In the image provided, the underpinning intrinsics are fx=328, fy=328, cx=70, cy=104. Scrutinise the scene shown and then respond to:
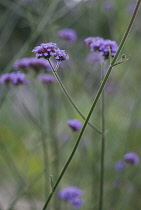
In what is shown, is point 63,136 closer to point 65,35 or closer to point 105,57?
point 65,35

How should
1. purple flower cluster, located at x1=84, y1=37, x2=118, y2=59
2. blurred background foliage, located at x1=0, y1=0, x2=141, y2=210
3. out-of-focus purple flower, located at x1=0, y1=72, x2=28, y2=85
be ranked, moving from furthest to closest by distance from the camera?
blurred background foliage, located at x1=0, y1=0, x2=141, y2=210 → out-of-focus purple flower, located at x1=0, y1=72, x2=28, y2=85 → purple flower cluster, located at x1=84, y1=37, x2=118, y2=59

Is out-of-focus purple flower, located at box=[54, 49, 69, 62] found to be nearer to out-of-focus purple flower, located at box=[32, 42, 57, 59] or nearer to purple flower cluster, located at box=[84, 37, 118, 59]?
out-of-focus purple flower, located at box=[32, 42, 57, 59]

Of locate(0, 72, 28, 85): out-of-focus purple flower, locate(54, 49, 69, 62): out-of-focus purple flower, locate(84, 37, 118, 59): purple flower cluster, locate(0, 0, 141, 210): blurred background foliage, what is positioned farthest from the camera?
locate(0, 0, 141, 210): blurred background foliage

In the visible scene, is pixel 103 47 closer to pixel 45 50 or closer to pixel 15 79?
pixel 45 50

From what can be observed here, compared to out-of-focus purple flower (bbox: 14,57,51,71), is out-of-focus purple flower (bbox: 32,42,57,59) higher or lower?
lower

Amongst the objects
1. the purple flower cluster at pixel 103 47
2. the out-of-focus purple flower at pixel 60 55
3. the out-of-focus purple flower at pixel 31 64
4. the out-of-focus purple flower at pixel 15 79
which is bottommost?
the out-of-focus purple flower at pixel 60 55

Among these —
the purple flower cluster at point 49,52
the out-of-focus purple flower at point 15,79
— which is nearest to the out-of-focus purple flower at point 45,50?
the purple flower cluster at point 49,52

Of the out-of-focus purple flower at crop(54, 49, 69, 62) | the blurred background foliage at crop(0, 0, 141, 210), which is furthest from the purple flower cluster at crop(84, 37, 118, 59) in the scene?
the blurred background foliage at crop(0, 0, 141, 210)

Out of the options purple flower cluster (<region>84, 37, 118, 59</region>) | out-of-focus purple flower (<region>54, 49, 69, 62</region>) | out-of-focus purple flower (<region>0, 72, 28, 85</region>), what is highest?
out-of-focus purple flower (<region>0, 72, 28, 85</region>)

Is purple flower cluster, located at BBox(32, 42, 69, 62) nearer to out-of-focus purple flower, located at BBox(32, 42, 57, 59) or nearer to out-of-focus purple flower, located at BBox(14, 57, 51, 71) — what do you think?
out-of-focus purple flower, located at BBox(32, 42, 57, 59)

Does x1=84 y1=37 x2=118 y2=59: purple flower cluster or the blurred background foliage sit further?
the blurred background foliage

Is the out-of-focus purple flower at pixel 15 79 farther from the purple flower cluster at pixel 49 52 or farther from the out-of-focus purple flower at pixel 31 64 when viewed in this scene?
the purple flower cluster at pixel 49 52

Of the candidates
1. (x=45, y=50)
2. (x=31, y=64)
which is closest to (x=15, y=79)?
(x=31, y=64)
